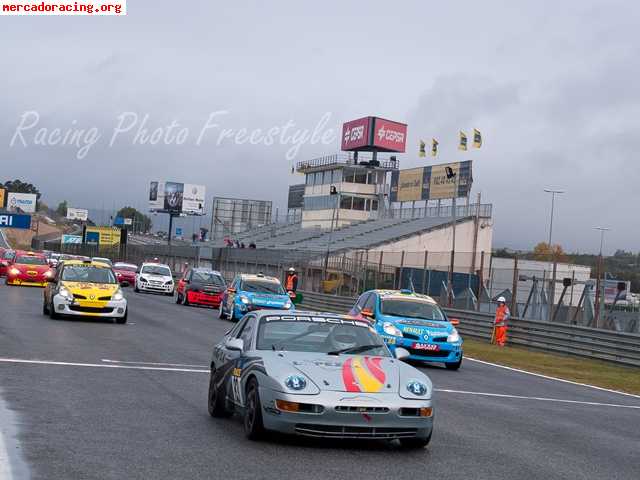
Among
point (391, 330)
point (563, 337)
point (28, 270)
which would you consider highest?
point (391, 330)

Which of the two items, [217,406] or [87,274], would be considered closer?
[217,406]

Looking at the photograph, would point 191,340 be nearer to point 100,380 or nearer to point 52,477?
point 100,380

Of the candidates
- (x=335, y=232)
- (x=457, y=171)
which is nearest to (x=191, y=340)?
(x=457, y=171)

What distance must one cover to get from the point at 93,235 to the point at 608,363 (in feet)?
328

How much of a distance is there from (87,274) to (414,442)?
55.8 ft

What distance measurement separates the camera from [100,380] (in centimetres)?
1307

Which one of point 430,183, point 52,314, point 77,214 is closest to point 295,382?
point 52,314

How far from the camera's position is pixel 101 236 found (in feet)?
398

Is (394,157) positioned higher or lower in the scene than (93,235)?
higher

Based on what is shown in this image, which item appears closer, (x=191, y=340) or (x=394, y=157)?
(x=191, y=340)

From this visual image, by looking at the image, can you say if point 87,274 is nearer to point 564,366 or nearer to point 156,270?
point 564,366

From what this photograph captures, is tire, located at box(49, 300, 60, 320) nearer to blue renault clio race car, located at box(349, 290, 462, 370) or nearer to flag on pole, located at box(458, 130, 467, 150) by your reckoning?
blue renault clio race car, located at box(349, 290, 462, 370)

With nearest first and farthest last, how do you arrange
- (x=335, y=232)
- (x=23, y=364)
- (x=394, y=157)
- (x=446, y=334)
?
(x=23, y=364), (x=446, y=334), (x=335, y=232), (x=394, y=157)

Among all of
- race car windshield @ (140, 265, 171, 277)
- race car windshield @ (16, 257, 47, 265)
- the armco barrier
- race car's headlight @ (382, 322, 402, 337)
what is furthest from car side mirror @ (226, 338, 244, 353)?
race car windshield @ (140, 265, 171, 277)
